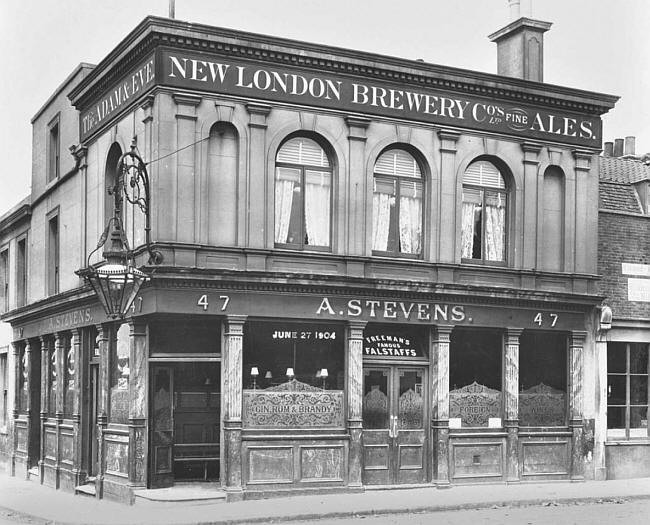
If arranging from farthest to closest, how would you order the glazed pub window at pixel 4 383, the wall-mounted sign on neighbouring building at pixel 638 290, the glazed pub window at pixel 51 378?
the glazed pub window at pixel 4 383 < the glazed pub window at pixel 51 378 < the wall-mounted sign on neighbouring building at pixel 638 290

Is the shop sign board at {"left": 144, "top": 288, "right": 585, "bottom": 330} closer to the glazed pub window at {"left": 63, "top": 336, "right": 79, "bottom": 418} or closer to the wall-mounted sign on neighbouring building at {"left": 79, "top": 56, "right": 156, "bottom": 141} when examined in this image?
the wall-mounted sign on neighbouring building at {"left": 79, "top": 56, "right": 156, "bottom": 141}

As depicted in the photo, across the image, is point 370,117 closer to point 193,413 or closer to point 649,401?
point 193,413

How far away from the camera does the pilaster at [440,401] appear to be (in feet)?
64.3

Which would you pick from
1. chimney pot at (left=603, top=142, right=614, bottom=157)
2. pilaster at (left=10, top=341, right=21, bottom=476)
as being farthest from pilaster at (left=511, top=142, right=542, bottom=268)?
pilaster at (left=10, top=341, right=21, bottom=476)

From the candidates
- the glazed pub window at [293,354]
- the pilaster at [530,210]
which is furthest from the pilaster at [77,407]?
the pilaster at [530,210]

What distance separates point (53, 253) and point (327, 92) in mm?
8727

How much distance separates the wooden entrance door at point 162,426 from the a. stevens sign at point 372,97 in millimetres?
4994

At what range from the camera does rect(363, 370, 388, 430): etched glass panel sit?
19.4 m

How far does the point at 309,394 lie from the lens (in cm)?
1880

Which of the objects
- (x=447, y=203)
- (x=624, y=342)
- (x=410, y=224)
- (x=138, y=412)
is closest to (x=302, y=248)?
(x=410, y=224)

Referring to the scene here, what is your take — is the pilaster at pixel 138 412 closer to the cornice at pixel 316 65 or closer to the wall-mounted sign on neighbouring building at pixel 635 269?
the cornice at pixel 316 65

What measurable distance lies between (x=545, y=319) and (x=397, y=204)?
3.74m

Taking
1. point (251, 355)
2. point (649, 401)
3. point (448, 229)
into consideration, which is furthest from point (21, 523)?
point (649, 401)

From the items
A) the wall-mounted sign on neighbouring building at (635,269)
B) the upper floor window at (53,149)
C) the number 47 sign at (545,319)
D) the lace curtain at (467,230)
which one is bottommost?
the number 47 sign at (545,319)
